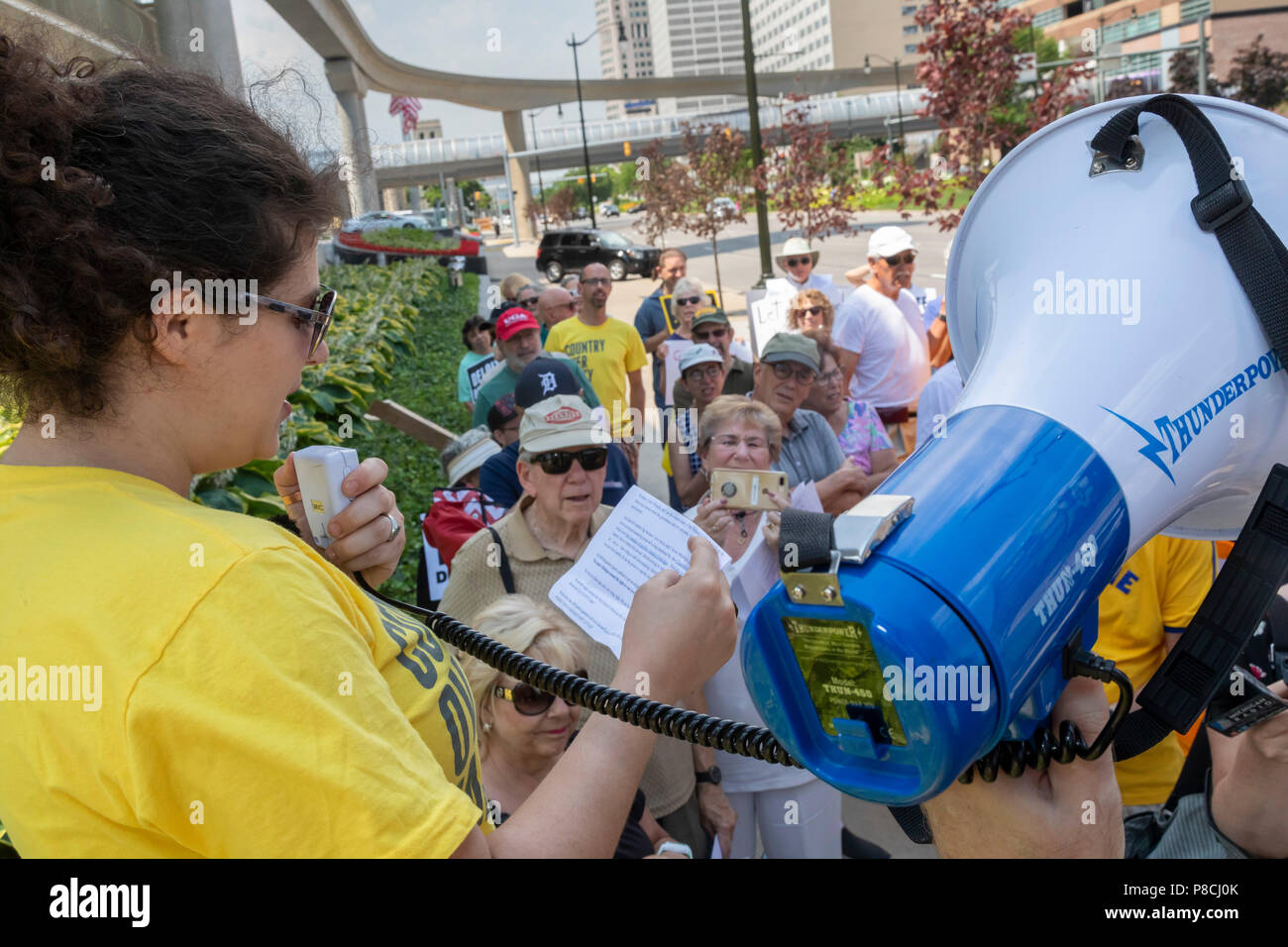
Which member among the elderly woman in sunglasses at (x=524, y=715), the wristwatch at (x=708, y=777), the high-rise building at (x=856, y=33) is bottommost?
the wristwatch at (x=708, y=777)

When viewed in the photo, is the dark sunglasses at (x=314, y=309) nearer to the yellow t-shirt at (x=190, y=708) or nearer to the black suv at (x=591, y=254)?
the yellow t-shirt at (x=190, y=708)

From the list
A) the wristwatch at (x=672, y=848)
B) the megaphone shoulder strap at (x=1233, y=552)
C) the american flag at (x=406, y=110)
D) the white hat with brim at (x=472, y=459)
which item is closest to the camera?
the megaphone shoulder strap at (x=1233, y=552)

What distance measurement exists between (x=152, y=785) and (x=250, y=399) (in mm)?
443

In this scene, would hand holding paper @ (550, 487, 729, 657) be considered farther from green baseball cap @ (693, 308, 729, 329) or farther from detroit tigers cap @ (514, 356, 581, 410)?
green baseball cap @ (693, 308, 729, 329)

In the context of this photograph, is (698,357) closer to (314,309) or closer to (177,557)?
(314,309)

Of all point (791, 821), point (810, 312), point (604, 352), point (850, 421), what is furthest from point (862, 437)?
point (604, 352)

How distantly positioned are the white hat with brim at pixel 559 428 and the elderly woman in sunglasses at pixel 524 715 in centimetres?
89

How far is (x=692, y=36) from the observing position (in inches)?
5335

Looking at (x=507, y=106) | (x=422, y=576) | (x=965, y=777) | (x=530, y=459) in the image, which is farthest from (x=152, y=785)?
(x=507, y=106)

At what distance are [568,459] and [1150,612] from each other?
1854 millimetres

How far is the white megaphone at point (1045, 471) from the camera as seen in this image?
2.95 ft

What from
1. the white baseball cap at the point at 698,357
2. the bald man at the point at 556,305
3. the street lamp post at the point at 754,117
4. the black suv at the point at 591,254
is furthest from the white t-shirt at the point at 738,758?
the black suv at the point at 591,254
